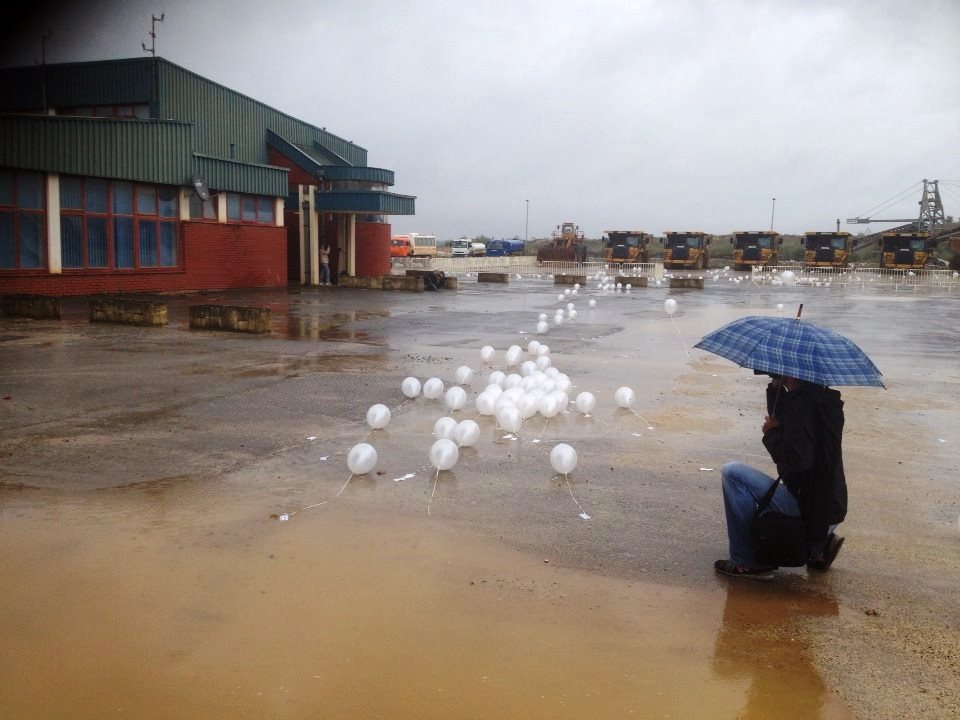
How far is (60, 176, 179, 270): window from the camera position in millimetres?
24984

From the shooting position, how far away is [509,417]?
8.07 metres

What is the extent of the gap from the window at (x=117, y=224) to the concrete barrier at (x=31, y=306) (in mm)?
6119

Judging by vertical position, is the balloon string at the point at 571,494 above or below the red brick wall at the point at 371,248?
below

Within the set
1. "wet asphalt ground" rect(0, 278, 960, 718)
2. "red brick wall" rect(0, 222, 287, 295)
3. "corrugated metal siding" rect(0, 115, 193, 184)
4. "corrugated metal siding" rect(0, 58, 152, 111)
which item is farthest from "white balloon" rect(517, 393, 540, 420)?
"corrugated metal siding" rect(0, 58, 152, 111)

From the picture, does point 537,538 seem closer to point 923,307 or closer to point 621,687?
point 621,687

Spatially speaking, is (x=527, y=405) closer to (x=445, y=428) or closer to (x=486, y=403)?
(x=486, y=403)

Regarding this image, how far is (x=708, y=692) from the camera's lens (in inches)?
147

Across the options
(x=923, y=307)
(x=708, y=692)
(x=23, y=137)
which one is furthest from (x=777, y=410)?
(x=923, y=307)

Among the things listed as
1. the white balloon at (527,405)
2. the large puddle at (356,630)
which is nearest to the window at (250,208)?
the white balloon at (527,405)

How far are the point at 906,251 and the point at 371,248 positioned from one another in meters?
38.7

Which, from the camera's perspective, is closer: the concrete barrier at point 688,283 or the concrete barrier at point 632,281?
the concrete barrier at point 688,283

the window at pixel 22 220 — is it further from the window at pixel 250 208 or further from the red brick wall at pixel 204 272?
the window at pixel 250 208

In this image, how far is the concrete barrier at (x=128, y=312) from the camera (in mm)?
17656

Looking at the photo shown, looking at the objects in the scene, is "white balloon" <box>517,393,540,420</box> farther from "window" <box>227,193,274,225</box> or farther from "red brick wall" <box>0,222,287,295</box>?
"window" <box>227,193,274,225</box>
